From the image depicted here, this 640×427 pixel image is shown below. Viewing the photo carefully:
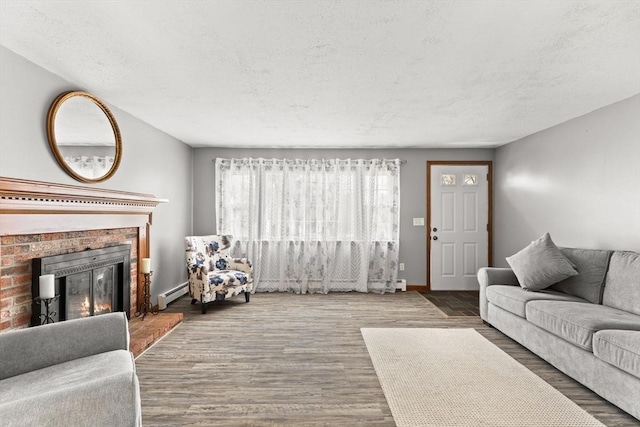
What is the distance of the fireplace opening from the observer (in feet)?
8.47

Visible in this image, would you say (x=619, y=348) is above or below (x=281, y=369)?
above

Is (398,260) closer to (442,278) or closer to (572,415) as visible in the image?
(442,278)

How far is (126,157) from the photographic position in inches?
145

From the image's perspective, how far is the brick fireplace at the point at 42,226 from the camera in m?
2.25

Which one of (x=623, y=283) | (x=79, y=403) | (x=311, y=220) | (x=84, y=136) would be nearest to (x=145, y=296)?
(x=84, y=136)

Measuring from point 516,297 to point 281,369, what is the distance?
7.53 ft

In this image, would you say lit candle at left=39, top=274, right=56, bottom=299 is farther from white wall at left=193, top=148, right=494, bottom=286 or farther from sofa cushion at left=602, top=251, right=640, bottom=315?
sofa cushion at left=602, top=251, right=640, bottom=315

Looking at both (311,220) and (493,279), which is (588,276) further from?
(311,220)

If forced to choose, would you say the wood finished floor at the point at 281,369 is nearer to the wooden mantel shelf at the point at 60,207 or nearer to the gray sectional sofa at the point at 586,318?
the gray sectional sofa at the point at 586,318

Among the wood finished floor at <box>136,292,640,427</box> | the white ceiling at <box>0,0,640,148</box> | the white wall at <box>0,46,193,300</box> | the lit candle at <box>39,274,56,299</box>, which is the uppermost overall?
the white ceiling at <box>0,0,640,148</box>

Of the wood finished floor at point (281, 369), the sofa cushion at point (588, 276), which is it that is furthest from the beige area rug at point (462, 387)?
the sofa cushion at point (588, 276)

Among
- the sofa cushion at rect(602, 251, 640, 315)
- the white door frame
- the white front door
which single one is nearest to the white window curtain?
the white door frame

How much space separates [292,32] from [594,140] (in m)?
3.43

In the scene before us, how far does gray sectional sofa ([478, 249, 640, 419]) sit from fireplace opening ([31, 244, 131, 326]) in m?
3.90
